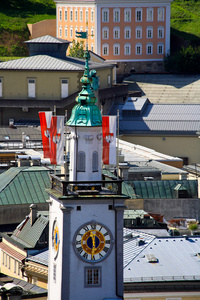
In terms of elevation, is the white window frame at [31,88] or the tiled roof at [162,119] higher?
the white window frame at [31,88]

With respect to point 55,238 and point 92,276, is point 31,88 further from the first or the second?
point 92,276

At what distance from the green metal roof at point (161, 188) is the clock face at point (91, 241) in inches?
1632

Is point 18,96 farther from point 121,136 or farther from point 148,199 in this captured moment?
point 148,199

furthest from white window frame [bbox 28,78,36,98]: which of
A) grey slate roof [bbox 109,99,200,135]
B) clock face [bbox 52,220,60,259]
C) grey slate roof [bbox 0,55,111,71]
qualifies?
clock face [bbox 52,220,60,259]

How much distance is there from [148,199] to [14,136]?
33699 mm

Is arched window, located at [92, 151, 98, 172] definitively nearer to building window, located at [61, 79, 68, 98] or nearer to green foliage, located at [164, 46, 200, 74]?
building window, located at [61, 79, 68, 98]

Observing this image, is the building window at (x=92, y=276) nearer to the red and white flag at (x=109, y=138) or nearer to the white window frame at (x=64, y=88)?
the red and white flag at (x=109, y=138)

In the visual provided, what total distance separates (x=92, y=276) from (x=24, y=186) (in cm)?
3876

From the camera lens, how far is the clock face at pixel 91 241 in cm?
4972

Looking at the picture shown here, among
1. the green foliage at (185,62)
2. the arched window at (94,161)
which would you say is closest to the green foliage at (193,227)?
the arched window at (94,161)

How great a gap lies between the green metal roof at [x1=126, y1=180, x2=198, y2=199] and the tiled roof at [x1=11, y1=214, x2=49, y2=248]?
1428cm

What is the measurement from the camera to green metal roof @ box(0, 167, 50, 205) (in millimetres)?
86375

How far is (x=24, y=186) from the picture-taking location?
8825 cm

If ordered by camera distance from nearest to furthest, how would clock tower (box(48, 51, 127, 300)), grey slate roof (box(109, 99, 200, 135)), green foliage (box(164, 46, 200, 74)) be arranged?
clock tower (box(48, 51, 127, 300)) → grey slate roof (box(109, 99, 200, 135)) → green foliage (box(164, 46, 200, 74))
